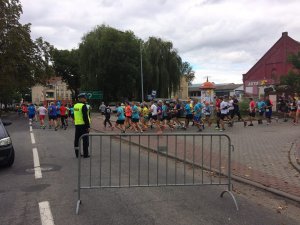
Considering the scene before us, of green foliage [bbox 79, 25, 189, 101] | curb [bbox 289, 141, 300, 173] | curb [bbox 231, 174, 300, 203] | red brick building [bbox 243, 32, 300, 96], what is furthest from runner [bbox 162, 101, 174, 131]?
red brick building [bbox 243, 32, 300, 96]

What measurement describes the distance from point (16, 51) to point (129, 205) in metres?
36.1

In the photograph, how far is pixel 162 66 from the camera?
52.6 metres

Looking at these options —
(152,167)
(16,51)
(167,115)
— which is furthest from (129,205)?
(16,51)

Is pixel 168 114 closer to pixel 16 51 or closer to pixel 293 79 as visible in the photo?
pixel 293 79

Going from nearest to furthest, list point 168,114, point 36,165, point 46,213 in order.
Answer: point 46,213 < point 36,165 < point 168,114

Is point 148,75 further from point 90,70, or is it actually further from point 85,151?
Answer: point 85,151

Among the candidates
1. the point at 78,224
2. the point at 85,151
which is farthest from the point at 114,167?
the point at 78,224

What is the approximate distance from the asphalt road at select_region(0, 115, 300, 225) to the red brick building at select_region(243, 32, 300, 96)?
149ft

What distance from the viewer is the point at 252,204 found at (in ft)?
19.2

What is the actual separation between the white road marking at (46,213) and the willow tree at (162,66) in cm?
4647

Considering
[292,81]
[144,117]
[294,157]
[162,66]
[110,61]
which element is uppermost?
[110,61]

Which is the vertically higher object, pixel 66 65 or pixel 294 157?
pixel 66 65

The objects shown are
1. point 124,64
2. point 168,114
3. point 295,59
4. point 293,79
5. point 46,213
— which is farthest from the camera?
point 124,64

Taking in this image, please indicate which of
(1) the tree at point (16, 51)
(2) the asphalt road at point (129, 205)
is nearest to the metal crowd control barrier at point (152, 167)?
(2) the asphalt road at point (129, 205)
